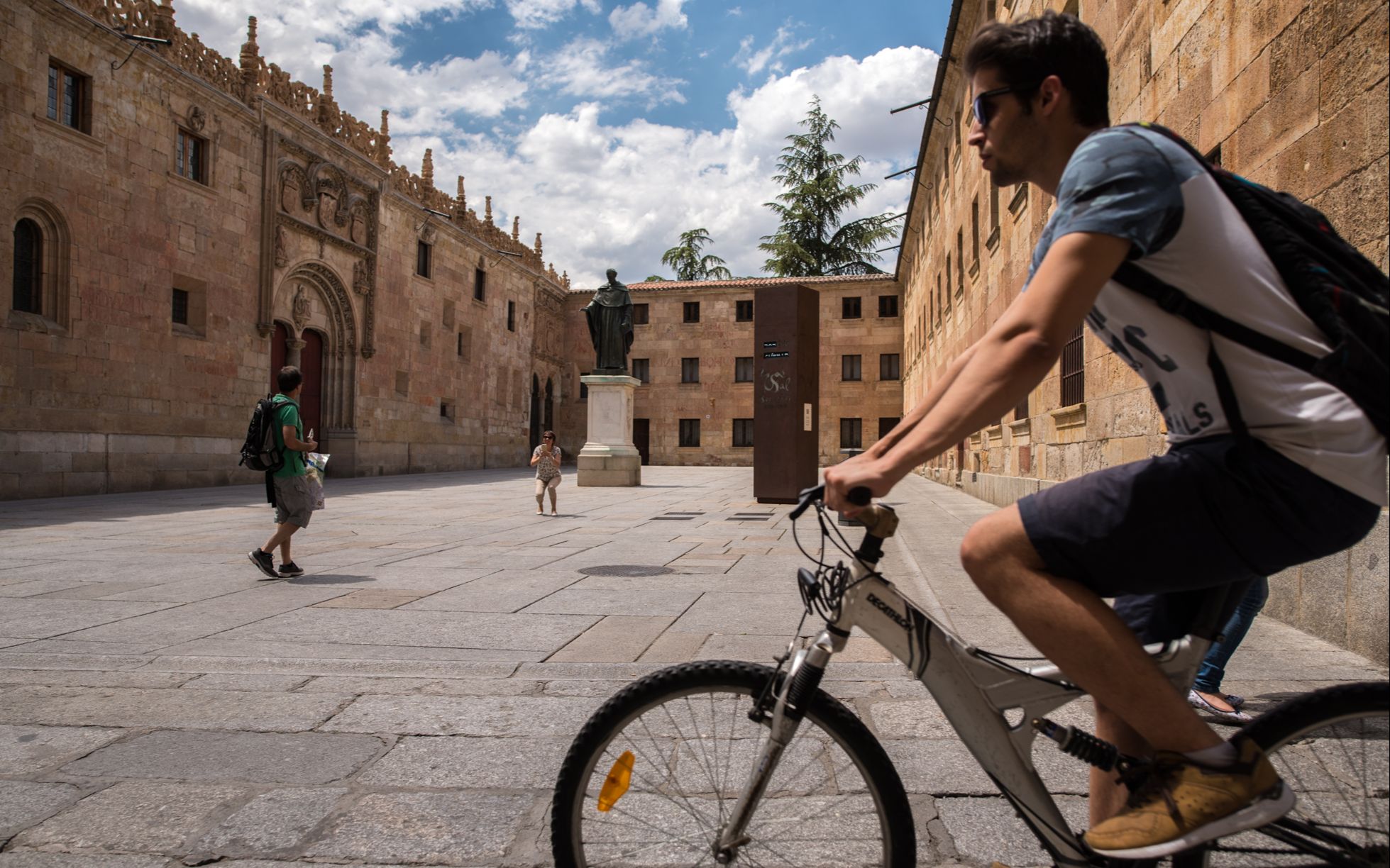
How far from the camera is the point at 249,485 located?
Answer: 19781 mm

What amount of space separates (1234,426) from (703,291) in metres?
42.7

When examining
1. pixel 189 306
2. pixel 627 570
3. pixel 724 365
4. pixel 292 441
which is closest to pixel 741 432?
pixel 724 365

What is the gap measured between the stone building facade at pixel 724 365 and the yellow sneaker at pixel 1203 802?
39656mm

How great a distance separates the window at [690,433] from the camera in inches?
1721

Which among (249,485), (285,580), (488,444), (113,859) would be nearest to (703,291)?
(488,444)

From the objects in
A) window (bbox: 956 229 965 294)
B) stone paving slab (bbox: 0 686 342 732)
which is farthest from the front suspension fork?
window (bbox: 956 229 965 294)

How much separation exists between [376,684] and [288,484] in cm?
372

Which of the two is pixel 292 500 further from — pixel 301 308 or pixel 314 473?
pixel 301 308

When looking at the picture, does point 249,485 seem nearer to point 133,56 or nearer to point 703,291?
point 133,56

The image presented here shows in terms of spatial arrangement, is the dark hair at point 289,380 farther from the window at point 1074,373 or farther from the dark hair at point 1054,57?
the window at point 1074,373

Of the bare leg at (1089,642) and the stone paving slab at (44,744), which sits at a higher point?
the bare leg at (1089,642)

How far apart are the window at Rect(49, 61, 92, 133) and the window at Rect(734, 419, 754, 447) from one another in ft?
99.0

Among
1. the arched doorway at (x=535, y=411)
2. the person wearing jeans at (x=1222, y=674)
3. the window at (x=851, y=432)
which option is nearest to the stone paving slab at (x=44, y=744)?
the person wearing jeans at (x=1222, y=674)

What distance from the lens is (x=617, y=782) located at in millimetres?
1877
